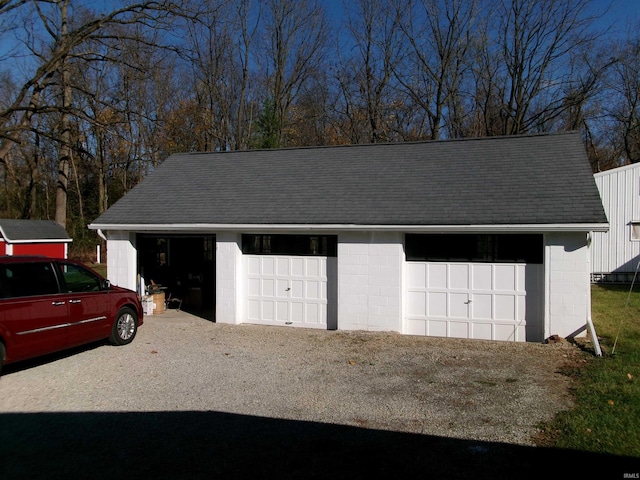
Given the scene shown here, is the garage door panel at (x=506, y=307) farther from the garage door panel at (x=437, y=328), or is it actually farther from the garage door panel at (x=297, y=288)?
the garage door panel at (x=297, y=288)

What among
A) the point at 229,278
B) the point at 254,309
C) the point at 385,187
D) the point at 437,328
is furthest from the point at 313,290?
the point at 385,187

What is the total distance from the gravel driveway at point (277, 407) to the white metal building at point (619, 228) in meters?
12.1

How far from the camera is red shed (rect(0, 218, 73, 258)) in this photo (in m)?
21.6

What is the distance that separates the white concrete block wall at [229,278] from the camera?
12.0m

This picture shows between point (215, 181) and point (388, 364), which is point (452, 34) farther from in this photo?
point (388, 364)

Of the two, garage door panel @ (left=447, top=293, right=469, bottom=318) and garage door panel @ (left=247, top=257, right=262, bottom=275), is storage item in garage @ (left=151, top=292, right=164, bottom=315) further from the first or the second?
garage door panel @ (left=447, top=293, right=469, bottom=318)

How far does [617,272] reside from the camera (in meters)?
19.3

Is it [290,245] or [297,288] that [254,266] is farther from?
[297,288]

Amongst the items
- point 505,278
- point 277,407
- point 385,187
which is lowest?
point 277,407

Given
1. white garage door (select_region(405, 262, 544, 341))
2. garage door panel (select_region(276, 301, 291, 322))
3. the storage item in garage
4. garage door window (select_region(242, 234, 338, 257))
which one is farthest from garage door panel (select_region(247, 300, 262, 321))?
white garage door (select_region(405, 262, 544, 341))

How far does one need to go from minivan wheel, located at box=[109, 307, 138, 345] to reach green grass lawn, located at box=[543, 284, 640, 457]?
7.47 meters

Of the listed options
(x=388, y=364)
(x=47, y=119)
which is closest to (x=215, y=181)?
(x=388, y=364)

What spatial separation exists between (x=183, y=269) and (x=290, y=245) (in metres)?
4.91

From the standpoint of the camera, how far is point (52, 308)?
7707 millimetres
